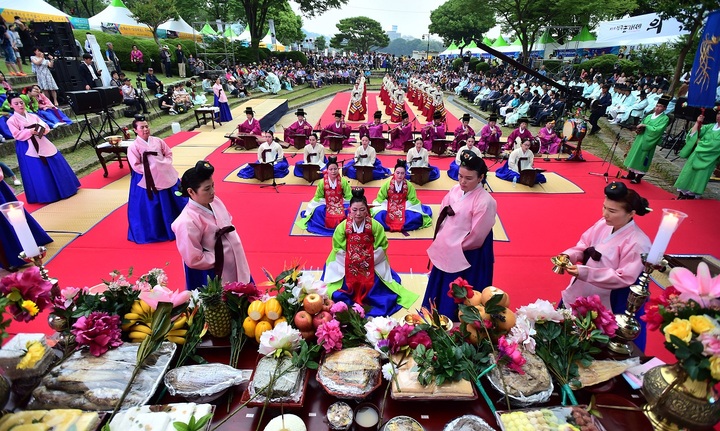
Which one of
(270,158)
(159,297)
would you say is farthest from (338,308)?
(270,158)

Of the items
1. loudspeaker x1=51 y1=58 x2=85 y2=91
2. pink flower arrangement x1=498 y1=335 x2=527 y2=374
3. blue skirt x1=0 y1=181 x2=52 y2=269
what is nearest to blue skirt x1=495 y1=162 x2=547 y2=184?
pink flower arrangement x1=498 y1=335 x2=527 y2=374

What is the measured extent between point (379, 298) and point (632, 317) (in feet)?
7.95

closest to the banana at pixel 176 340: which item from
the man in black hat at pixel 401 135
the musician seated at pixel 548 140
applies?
the man in black hat at pixel 401 135

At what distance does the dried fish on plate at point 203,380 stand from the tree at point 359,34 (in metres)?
62.9

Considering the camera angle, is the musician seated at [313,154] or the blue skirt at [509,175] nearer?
the musician seated at [313,154]

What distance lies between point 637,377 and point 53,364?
324 centimetres

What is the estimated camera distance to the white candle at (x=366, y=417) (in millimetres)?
1814

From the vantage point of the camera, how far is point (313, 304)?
7.47 ft

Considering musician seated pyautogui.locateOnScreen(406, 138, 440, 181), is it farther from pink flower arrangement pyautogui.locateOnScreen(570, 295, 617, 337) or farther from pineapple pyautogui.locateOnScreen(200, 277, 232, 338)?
pineapple pyautogui.locateOnScreen(200, 277, 232, 338)

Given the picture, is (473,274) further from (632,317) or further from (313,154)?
(313,154)

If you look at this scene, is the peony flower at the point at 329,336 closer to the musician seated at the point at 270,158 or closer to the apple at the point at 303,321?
the apple at the point at 303,321

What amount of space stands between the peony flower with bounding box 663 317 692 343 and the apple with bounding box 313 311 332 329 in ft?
5.44

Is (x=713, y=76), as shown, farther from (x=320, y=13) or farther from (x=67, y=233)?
(x=320, y=13)

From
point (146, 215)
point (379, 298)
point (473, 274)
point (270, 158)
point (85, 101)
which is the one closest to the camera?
point (473, 274)
